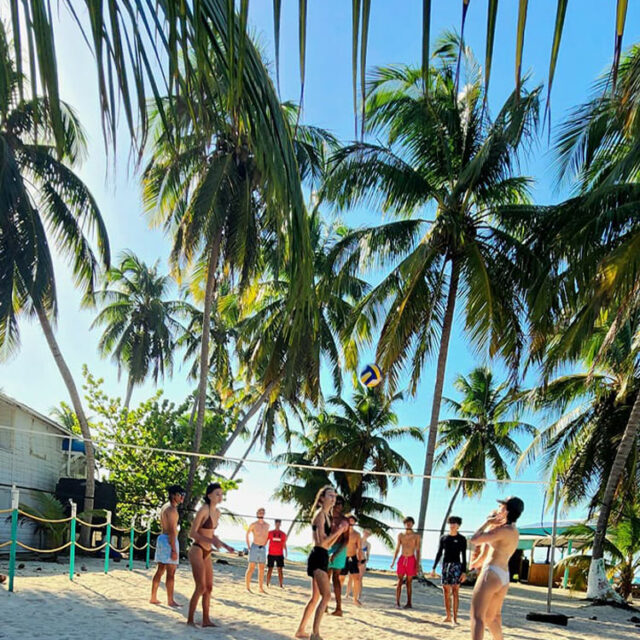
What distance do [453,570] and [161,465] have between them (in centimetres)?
1682

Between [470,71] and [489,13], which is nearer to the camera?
[489,13]

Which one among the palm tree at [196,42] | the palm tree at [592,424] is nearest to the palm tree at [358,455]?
the palm tree at [592,424]

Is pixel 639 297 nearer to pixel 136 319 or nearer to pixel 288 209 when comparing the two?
pixel 288 209

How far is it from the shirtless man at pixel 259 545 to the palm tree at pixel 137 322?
1988cm

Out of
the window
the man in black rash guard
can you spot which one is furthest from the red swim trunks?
the window

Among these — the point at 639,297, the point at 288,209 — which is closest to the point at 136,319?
the point at 639,297

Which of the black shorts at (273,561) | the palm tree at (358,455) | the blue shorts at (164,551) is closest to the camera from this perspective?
the blue shorts at (164,551)

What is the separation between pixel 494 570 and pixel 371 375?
11136 millimetres

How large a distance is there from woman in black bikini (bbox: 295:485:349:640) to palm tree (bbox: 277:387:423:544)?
22.2m

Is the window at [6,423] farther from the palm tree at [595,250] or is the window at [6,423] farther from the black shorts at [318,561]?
the black shorts at [318,561]

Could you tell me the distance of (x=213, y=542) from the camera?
25.1ft

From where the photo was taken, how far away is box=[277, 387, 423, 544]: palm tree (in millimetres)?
30805

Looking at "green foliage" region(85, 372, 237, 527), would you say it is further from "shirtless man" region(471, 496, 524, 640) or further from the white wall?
"shirtless man" region(471, 496, 524, 640)

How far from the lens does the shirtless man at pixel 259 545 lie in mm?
13414
